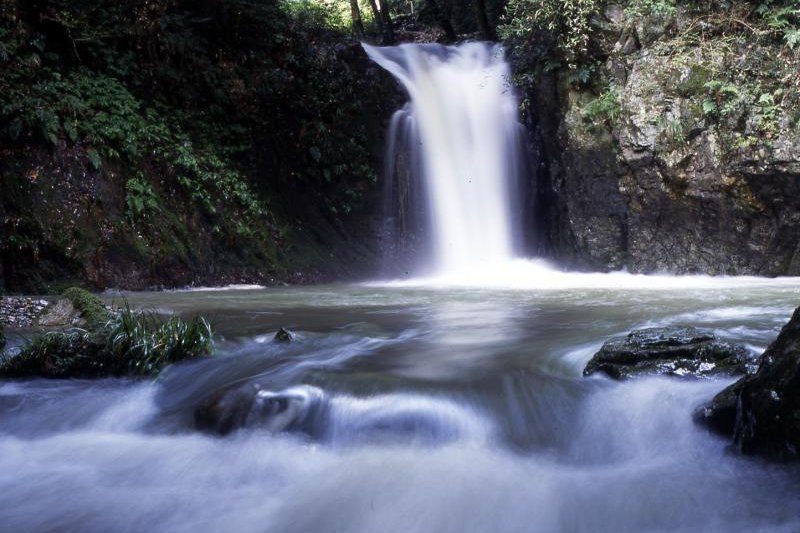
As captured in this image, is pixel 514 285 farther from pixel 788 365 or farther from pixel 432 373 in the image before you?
pixel 788 365

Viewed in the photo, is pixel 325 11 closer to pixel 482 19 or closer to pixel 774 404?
pixel 482 19

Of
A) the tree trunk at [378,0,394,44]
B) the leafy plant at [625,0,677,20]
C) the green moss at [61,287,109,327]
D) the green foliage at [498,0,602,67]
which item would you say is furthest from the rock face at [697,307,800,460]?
the tree trunk at [378,0,394,44]

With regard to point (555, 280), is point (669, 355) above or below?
above

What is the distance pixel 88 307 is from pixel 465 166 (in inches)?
373

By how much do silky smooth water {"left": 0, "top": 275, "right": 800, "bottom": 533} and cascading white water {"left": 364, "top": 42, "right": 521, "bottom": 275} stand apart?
8041mm

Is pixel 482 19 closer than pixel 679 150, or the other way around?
pixel 679 150

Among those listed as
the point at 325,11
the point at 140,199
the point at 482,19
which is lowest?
the point at 140,199

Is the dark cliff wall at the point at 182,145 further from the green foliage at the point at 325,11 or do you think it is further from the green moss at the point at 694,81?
the green moss at the point at 694,81

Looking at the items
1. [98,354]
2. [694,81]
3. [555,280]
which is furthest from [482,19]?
[98,354]

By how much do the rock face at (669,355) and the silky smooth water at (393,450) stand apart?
0.12 meters

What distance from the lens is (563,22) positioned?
41.5 feet

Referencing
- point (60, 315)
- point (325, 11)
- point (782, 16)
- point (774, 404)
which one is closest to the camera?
point (774, 404)

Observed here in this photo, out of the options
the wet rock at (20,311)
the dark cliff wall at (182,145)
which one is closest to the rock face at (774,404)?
the wet rock at (20,311)

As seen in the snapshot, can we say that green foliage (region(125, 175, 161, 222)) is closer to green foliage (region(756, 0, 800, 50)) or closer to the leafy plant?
the leafy plant
